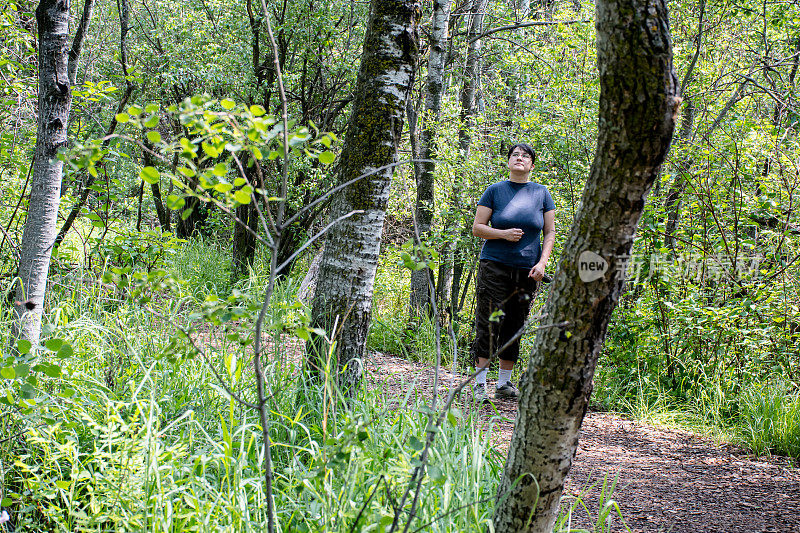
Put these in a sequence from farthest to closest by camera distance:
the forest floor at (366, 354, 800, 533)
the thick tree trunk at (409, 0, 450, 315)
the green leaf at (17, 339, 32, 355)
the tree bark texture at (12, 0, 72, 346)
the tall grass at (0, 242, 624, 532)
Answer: the thick tree trunk at (409, 0, 450, 315) → the tree bark texture at (12, 0, 72, 346) → the forest floor at (366, 354, 800, 533) → the tall grass at (0, 242, 624, 532) → the green leaf at (17, 339, 32, 355)

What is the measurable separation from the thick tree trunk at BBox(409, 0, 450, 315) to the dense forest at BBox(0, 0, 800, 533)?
0.05 meters

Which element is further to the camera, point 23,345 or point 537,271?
point 537,271

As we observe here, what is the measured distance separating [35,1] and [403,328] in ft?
16.5

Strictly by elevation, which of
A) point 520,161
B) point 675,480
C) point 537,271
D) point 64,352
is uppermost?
point 520,161

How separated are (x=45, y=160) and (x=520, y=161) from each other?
2.85 meters

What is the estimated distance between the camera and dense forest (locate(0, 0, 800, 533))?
153 cm

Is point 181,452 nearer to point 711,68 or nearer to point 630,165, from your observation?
point 630,165

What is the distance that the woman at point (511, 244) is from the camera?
3.94 meters

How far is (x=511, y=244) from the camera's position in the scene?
4.02 m

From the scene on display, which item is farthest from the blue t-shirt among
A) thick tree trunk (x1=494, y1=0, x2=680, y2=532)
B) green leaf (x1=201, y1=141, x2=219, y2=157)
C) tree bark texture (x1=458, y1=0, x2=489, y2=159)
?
tree bark texture (x1=458, y1=0, x2=489, y2=159)

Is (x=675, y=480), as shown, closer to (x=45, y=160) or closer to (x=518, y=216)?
(x=518, y=216)

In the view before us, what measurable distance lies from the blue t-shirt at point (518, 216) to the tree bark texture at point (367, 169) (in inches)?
47.0

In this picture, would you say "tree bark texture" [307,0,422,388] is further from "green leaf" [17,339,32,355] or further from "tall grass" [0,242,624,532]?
"green leaf" [17,339,32,355]

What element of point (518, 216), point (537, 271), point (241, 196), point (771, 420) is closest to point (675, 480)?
point (771, 420)
